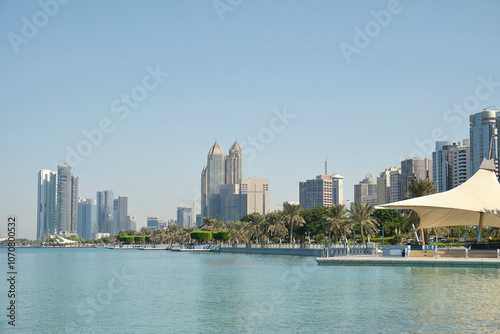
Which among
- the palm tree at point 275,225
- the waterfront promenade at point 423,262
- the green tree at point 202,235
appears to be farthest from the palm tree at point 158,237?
the waterfront promenade at point 423,262

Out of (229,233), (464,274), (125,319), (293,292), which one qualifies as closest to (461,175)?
(229,233)

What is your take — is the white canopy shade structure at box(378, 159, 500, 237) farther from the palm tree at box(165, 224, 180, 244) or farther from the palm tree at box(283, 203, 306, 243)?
the palm tree at box(165, 224, 180, 244)

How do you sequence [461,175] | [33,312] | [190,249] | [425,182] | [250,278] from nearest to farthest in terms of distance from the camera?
1. [33,312]
2. [250,278]
3. [425,182]
4. [190,249]
5. [461,175]

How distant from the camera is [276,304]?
28.8 m

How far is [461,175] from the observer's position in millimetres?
178750

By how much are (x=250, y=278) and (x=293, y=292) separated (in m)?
11.9

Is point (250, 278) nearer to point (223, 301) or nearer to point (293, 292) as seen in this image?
point (293, 292)

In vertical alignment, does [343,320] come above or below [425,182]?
below

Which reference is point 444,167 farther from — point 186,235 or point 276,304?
point 276,304

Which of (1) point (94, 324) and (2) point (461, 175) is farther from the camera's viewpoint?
(2) point (461, 175)

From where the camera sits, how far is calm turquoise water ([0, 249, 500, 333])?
74.7 ft

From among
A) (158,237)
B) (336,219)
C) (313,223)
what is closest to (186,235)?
(158,237)

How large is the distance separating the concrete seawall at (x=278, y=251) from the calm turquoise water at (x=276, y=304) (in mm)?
41812

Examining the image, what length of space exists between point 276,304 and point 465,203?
31307 mm
